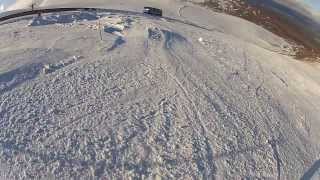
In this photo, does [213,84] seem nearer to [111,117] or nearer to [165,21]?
[111,117]

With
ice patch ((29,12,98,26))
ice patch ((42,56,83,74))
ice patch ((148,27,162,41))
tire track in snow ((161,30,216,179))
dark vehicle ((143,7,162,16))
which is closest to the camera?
tire track in snow ((161,30,216,179))

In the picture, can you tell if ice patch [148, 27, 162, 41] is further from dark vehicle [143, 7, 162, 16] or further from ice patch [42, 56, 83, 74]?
ice patch [42, 56, 83, 74]

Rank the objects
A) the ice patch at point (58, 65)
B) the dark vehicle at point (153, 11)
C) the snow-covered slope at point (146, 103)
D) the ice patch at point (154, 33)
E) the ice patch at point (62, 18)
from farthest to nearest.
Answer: the dark vehicle at point (153, 11), the ice patch at point (62, 18), the ice patch at point (154, 33), the ice patch at point (58, 65), the snow-covered slope at point (146, 103)

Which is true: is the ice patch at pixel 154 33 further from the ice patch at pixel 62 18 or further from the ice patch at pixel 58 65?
the ice patch at pixel 58 65

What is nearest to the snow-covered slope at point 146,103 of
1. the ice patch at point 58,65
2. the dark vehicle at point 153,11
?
the ice patch at point 58,65

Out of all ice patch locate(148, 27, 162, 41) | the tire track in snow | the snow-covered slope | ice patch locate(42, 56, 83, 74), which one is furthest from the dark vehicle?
ice patch locate(42, 56, 83, 74)

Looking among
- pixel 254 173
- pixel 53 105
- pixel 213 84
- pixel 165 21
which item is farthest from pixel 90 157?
pixel 165 21

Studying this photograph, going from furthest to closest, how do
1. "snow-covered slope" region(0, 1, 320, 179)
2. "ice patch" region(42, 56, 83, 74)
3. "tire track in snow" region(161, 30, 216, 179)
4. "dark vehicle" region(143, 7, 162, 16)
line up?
1. "dark vehicle" region(143, 7, 162, 16)
2. "ice patch" region(42, 56, 83, 74)
3. "tire track in snow" region(161, 30, 216, 179)
4. "snow-covered slope" region(0, 1, 320, 179)

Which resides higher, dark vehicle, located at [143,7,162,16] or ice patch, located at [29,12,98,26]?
ice patch, located at [29,12,98,26]

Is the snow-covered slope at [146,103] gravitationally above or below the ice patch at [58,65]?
below
